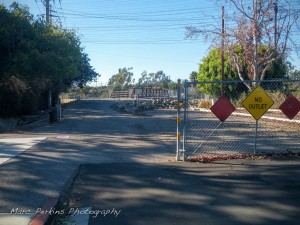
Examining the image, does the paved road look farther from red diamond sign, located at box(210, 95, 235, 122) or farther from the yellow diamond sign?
the yellow diamond sign

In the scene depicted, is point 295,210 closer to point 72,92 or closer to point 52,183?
point 52,183

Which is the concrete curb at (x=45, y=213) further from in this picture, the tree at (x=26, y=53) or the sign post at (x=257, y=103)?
the tree at (x=26, y=53)

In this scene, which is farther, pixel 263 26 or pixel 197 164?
pixel 263 26

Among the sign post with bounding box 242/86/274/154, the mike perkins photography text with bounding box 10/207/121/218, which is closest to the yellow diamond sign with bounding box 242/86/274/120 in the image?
the sign post with bounding box 242/86/274/154

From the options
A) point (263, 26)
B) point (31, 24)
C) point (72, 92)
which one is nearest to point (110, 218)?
point (31, 24)

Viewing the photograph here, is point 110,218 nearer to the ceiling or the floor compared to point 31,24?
nearer to the floor

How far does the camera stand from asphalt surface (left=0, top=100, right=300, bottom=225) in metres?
5.64

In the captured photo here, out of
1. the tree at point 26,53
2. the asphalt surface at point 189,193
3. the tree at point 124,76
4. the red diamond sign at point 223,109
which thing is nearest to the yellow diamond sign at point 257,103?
the red diamond sign at point 223,109

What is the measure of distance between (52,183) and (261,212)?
161 inches

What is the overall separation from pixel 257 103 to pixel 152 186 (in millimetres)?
4174

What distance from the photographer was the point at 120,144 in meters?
12.3

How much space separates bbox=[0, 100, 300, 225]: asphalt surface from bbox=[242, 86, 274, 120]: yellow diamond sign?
1380 mm

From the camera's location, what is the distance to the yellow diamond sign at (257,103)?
31.6 feet

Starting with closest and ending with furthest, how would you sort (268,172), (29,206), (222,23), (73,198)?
(29,206) < (73,198) < (268,172) < (222,23)
